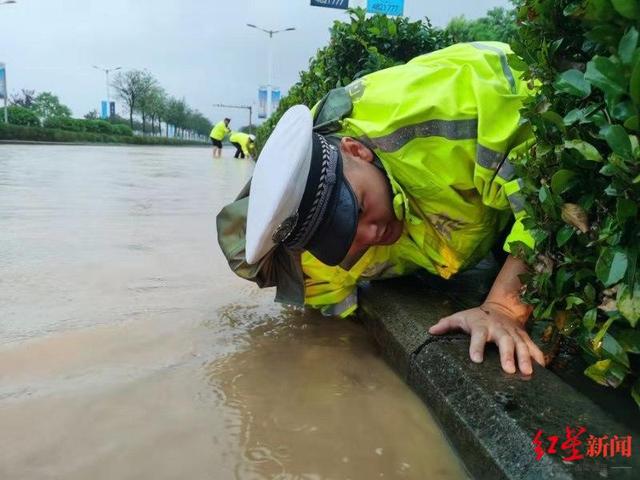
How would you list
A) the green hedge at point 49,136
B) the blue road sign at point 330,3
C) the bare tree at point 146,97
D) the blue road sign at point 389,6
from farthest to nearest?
the bare tree at point 146,97
the green hedge at point 49,136
the blue road sign at point 330,3
the blue road sign at point 389,6

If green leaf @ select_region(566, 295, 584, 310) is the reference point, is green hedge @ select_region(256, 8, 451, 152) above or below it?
above

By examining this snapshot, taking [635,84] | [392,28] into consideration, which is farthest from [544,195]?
[392,28]

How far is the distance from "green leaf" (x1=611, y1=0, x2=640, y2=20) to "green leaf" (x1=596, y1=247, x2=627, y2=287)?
17.5 inches

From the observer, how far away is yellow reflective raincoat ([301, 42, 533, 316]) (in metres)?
1.93

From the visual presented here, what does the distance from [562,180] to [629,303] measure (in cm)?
34

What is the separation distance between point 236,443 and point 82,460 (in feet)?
1.17

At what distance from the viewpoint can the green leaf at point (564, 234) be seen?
142 centimetres

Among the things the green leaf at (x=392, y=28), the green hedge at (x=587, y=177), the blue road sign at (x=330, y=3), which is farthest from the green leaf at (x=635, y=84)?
the blue road sign at (x=330, y=3)

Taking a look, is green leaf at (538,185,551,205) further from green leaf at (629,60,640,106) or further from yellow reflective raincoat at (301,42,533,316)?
green leaf at (629,60,640,106)

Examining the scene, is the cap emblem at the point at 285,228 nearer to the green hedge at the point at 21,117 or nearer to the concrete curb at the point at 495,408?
the concrete curb at the point at 495,408

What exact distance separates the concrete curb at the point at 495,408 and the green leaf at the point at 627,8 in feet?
2.64

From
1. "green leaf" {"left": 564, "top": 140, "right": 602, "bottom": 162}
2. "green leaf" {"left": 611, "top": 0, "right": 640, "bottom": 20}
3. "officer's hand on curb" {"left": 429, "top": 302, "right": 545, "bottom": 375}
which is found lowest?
"officer's hand on curb" {"left": 429, "top": 302, "right": 545, "bottom": 375}

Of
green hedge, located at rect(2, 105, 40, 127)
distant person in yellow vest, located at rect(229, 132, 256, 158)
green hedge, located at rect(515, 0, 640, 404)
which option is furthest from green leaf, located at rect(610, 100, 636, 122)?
green hedge, located at rect(2, 105, 40, 127)

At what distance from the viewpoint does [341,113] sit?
237 cm
